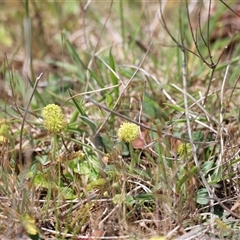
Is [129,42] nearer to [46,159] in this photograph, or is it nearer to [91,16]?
[91,16]

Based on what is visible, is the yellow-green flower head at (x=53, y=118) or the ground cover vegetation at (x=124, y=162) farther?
the yellow-green flower head at (x=53, y=118)

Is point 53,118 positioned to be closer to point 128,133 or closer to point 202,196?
point 128,133

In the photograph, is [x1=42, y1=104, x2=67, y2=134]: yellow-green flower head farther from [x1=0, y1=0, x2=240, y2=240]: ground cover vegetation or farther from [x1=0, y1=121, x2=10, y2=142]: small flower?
[x1=0, y1=121, x2=10, y2=142]: small flower

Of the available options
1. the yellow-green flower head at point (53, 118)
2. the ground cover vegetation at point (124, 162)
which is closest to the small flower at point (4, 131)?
the ground cover vegetation at point (124, 162)

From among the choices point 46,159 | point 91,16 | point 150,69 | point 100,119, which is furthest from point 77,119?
point 91,16

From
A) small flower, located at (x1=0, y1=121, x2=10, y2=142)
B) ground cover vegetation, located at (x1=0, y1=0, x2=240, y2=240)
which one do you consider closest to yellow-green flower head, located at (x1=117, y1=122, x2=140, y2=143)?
ground cover vegetation, located at (x1=0, y1=0, x2=240, y2=240)

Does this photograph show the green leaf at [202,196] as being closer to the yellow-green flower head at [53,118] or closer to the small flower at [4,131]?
the yellow-green flower head at [53,118]

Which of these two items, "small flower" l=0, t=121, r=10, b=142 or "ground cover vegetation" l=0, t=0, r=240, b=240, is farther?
"small flower" l=0, t=121, r=10, b=142

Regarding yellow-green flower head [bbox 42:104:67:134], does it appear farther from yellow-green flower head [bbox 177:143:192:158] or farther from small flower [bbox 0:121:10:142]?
yellow-green flower head [bbox 177:143:192:158]

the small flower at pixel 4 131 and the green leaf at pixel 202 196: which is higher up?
the small flower at pixel 4 131

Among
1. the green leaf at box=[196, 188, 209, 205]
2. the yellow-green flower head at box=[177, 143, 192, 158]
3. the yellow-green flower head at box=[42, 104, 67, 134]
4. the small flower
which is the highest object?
the yellow-green flower head at box=[42, 104, 67, 134]

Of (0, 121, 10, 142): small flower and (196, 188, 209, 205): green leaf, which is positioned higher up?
(0, 121, 10, 142): small flower
